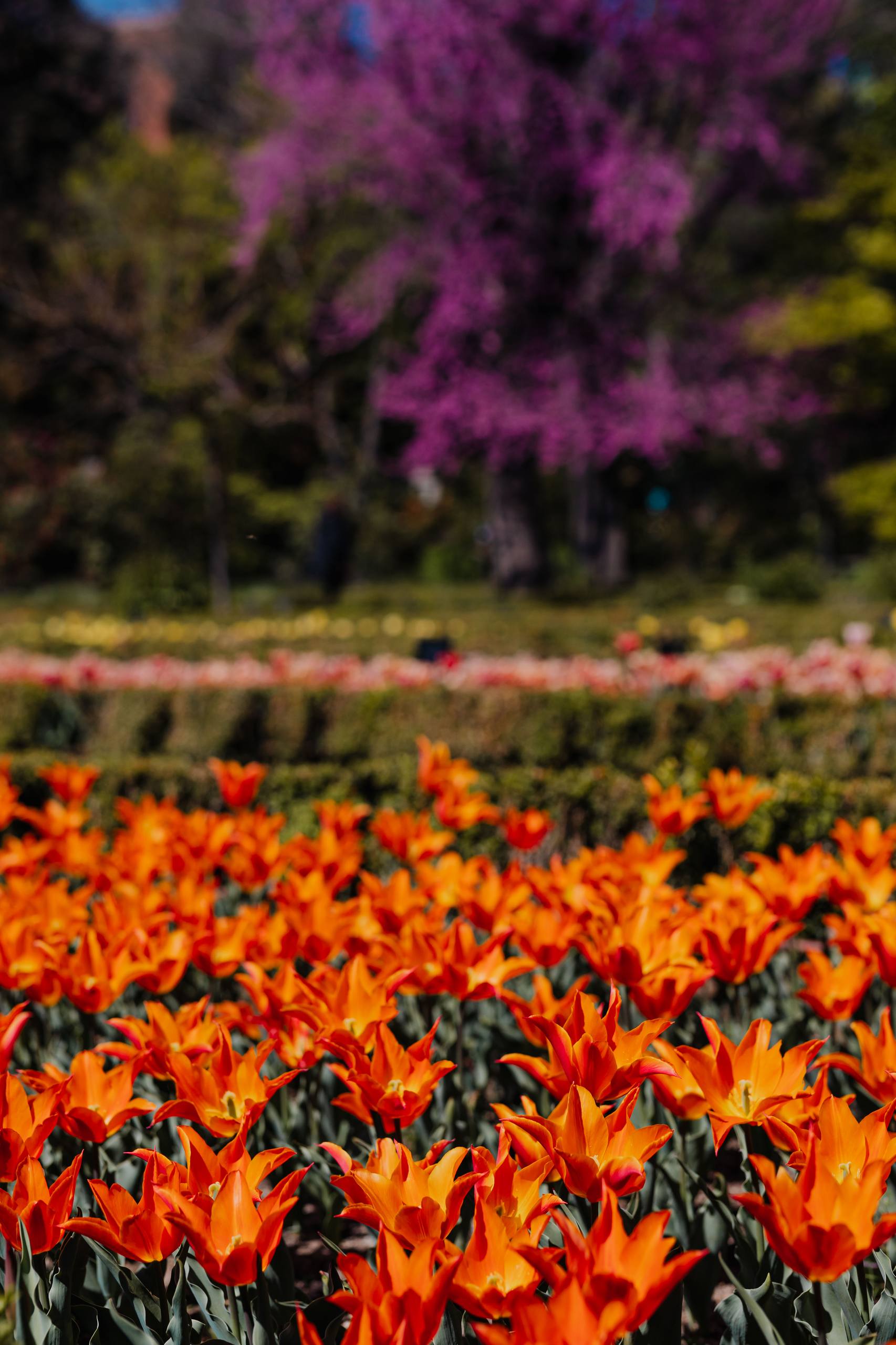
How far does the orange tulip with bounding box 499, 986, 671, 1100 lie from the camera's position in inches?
57.2

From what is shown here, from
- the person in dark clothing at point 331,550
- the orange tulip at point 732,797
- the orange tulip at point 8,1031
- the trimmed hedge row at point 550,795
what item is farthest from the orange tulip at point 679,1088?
the person in dark clothing at point 331,550

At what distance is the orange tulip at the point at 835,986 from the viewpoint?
184 cm

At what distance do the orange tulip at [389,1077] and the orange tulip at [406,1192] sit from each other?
0.14 meters

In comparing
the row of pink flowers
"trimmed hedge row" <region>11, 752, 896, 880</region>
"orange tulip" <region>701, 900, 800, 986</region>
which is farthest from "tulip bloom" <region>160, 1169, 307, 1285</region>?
the row of pink flowers

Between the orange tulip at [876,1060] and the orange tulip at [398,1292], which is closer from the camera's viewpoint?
the orange tulip at [398,1292]

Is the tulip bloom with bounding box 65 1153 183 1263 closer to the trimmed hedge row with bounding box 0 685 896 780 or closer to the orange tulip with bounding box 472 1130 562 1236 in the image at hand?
the orange tulip with bounding box 472 1130 562 1236

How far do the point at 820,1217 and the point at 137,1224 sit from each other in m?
0.77

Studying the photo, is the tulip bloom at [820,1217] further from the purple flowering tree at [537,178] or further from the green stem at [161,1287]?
the purple flowering tree at [537,178]

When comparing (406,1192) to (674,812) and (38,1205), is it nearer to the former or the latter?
(38,1205)

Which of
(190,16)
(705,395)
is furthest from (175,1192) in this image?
(190,16)

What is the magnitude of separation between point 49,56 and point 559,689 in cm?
2994

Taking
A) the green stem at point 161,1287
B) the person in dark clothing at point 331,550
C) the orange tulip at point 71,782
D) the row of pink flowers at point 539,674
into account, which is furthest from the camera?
the person in dark clothing at point 331,550

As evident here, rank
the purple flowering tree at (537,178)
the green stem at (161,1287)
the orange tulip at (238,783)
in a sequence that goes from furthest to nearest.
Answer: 1. the purple flowering tree at (537,178)
2. the orange tulip at (238,783)
3. the green stem at (161,1287)

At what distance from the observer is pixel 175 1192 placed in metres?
1.27
